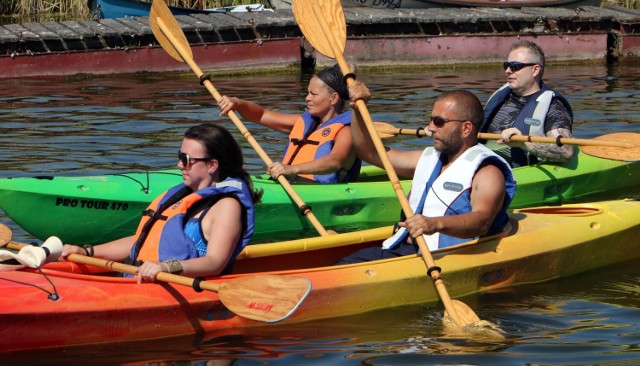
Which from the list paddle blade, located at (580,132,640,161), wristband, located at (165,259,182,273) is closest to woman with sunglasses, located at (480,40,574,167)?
paddle blade, located at (580,132,640,161)

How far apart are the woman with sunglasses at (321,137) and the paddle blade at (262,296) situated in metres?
2.29

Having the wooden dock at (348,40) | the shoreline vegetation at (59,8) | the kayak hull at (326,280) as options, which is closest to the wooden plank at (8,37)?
the wooden dock at (348,40)

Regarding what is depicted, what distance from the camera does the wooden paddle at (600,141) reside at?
7964mm

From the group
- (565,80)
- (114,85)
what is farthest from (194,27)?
(565,80)

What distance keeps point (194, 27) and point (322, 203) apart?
25.3 ft

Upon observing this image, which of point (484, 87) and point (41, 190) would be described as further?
point (484, 87)

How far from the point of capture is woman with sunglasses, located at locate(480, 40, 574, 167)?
840 cm

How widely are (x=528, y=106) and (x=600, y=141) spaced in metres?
0.70

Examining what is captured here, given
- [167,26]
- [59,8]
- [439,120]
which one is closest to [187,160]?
[439,120]

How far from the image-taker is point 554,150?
28.7ft

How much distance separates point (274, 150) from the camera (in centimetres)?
1058

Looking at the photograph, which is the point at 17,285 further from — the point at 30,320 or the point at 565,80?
the point at 565,80

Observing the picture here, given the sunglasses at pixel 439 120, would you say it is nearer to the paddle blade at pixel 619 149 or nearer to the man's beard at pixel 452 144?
the man's beard at pixel 452 144

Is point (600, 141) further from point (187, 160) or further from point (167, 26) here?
point (187, 160)
